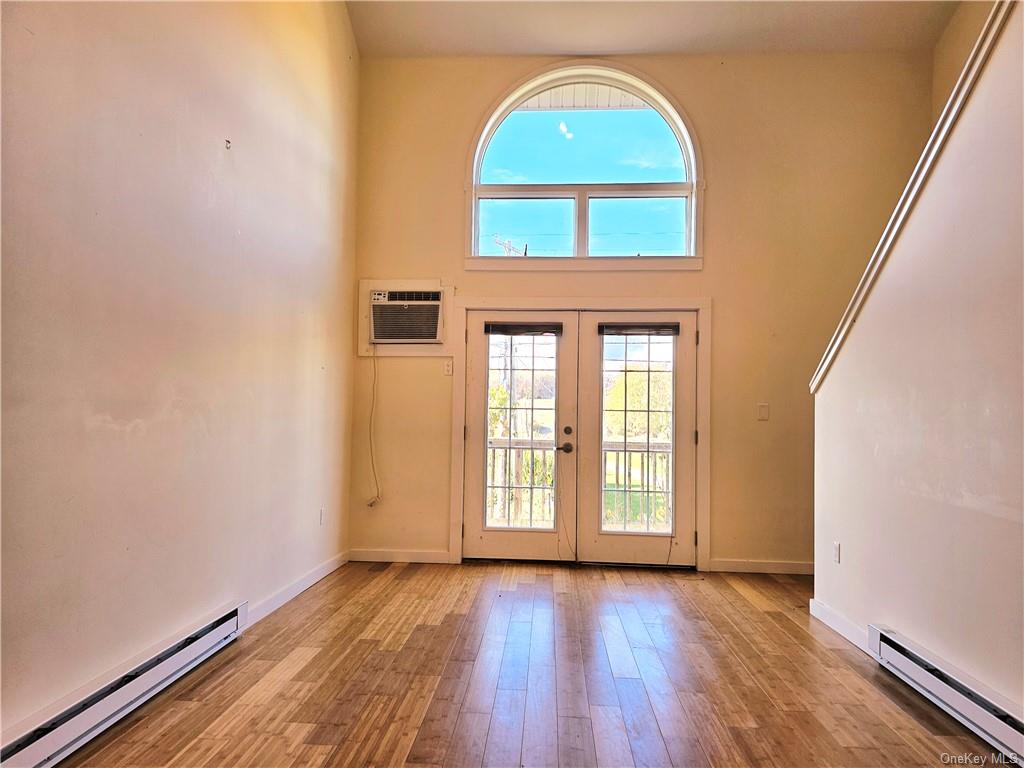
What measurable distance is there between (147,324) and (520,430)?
8.89ft

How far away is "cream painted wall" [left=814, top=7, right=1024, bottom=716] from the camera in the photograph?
179 centimetres

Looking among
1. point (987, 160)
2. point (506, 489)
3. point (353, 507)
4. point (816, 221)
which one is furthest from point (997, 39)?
point (353, 507)

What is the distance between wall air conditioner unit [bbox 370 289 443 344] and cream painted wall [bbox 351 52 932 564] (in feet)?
0.56

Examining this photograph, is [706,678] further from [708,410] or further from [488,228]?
[488,228]

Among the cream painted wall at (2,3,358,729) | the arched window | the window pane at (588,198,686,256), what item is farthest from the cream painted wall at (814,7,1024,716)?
the cream painted wall at (2,3,358,729)

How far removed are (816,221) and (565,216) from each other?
73.7 inches

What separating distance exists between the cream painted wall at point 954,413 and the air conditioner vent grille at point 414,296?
280 centimetres

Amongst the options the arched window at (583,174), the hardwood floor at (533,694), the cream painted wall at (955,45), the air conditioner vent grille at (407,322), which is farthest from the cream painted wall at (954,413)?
the air conditioner vent grille at (407,322)

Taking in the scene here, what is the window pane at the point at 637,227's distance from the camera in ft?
14.1

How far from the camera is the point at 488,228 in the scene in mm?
4406

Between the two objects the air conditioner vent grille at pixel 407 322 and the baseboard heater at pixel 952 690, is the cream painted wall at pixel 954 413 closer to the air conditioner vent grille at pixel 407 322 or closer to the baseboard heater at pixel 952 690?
the baseboard heater at pixel 952 690
